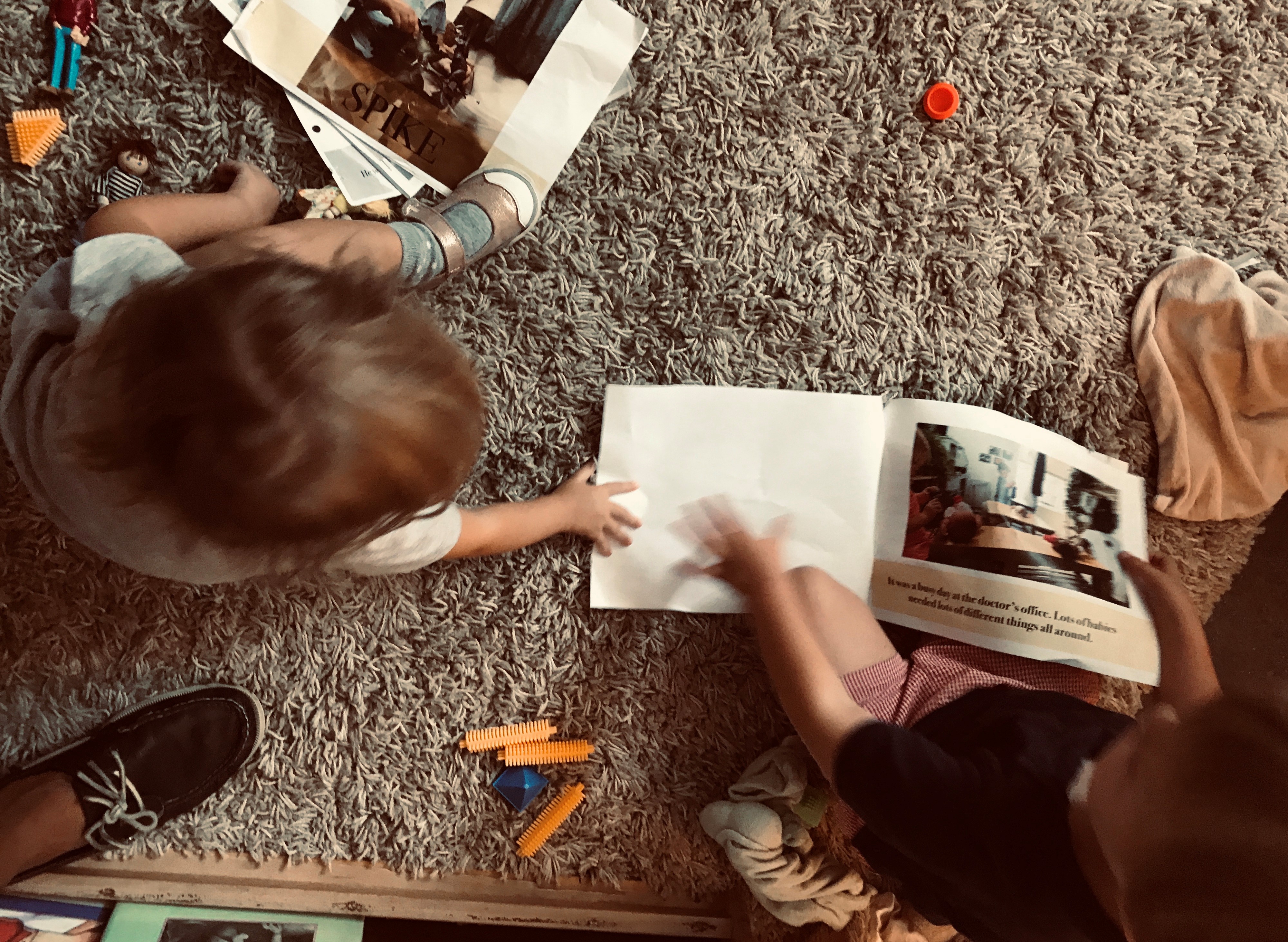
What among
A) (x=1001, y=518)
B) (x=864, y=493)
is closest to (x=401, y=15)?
(x=864, y=493)

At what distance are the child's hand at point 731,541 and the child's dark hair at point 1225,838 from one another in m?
0.32

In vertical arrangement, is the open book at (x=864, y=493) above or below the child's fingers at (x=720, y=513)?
above

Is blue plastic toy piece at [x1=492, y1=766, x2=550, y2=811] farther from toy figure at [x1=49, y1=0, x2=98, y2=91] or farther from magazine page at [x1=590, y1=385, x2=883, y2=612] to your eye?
toy figure at [x1=49, y1=0, x2=98, y2=91]

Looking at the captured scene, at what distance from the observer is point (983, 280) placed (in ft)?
2.30

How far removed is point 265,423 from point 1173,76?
834 millimetres

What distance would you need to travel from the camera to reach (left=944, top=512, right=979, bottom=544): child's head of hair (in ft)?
2.21

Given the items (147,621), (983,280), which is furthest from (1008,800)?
(147,621)

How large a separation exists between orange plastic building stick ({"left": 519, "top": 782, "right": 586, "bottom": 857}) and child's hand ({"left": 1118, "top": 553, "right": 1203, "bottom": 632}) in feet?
1.69

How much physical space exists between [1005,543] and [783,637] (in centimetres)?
22

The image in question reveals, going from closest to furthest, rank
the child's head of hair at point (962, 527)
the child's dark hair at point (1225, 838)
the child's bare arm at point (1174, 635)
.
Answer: the child's dark hair at point (1225, 838) < the child's bare arm at point (1174, 635) < the child's head of hair at point (962, 527)

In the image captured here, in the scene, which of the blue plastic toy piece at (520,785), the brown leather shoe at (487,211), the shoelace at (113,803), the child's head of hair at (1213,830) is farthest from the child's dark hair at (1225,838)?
the shoelace at (113,803)

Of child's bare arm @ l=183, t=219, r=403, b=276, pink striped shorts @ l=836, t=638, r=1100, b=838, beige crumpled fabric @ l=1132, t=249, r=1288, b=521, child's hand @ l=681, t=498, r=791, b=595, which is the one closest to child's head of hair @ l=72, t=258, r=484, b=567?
child's bare arm @ l=183, t=219, r=403, b=276

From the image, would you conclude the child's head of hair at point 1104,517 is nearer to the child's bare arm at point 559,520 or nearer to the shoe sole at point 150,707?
the child's bare arm at point 559,520

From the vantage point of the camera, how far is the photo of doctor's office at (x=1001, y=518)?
0.67m
